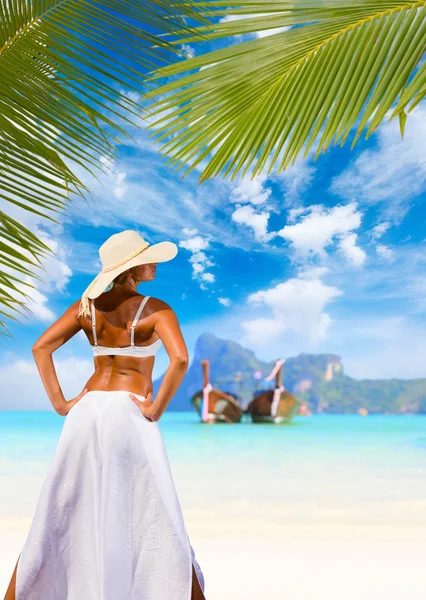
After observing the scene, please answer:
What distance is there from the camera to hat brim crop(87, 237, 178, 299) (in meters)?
2.10

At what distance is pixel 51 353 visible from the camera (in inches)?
82.4

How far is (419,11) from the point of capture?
39.2 inches

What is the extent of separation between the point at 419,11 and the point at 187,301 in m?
35.6

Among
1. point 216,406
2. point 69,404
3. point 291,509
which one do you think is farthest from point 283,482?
point 216,406

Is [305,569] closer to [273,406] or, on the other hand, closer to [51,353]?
[51,353]

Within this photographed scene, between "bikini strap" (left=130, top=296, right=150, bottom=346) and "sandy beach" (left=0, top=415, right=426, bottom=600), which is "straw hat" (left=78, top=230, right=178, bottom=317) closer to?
"bikini strap" (left=130, top=296, right=150, bottom=346)

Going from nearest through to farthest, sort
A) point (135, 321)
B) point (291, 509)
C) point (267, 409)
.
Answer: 1. point (135, 321)
2. point (291, 509)
3. point (267, 409)

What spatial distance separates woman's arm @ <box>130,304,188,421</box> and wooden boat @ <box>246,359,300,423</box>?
30.0 m

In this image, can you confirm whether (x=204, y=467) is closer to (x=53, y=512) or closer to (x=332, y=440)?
(x=332, y=440)

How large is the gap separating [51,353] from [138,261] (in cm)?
40

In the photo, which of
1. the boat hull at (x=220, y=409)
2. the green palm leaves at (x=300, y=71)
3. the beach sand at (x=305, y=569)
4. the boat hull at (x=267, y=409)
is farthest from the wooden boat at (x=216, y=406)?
the green palm leaves at (x=300, y=71)

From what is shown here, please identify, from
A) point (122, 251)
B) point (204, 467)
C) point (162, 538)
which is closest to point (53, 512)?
point (162, 538)

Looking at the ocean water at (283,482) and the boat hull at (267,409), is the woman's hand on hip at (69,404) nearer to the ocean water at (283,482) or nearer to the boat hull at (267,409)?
the ocean water at (283,482)

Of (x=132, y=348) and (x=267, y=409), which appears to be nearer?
(x=132, y=348)
